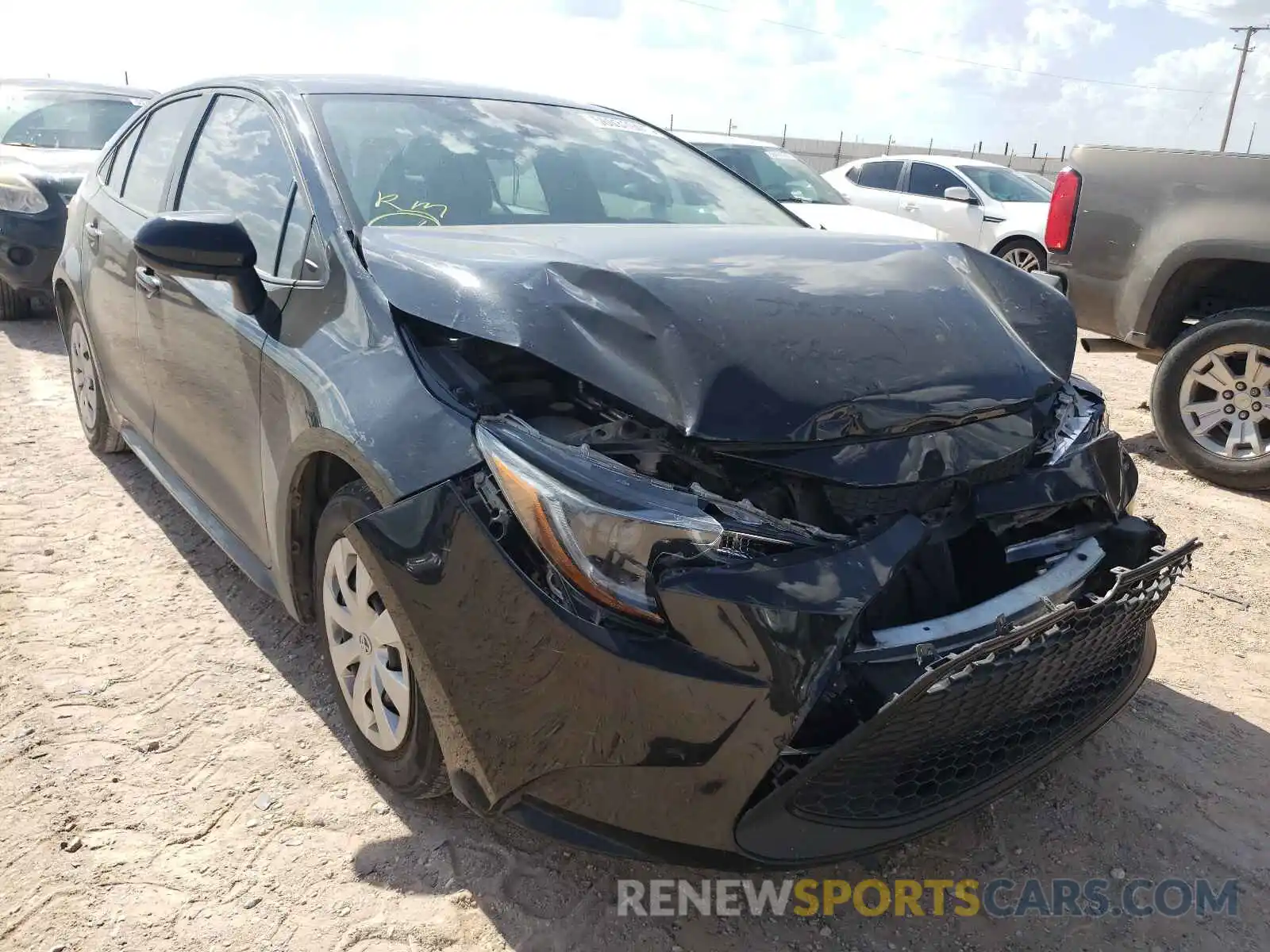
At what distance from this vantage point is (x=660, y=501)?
1.64 metres

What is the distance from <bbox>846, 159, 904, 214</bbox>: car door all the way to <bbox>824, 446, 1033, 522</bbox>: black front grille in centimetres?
955

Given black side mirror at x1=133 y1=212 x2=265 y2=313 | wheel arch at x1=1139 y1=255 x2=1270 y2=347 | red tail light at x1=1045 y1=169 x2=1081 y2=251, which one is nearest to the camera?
black side mirror at x1=133 y1=212 x2=265 y2=313

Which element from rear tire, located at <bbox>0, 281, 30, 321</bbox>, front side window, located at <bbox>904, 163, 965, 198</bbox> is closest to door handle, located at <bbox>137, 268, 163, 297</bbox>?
rear tire, located at <bbox>0, 281, 30, 321</bbox>

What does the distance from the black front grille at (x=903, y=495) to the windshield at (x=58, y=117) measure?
787 cm

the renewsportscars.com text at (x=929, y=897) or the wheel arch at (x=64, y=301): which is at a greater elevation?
the wheel arch at (x=64, y=301)

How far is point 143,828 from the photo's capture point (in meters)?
2.16

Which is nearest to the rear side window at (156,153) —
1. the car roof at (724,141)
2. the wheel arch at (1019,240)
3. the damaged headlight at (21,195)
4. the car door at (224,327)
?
the car door at (224,327)

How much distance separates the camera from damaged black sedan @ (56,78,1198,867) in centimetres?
161

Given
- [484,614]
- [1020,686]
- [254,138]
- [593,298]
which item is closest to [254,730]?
[484,614]

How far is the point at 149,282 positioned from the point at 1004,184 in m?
9.91

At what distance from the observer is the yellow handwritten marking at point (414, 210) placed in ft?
7.96

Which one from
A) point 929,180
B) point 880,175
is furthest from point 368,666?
point 880,175

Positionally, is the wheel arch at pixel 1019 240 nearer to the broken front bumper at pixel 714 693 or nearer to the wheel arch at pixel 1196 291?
the wheel arch at pixel 1196 291

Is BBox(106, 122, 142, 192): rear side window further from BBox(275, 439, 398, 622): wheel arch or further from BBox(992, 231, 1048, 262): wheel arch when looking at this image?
BBox(992, 231, 1048, 262): wheel arch
